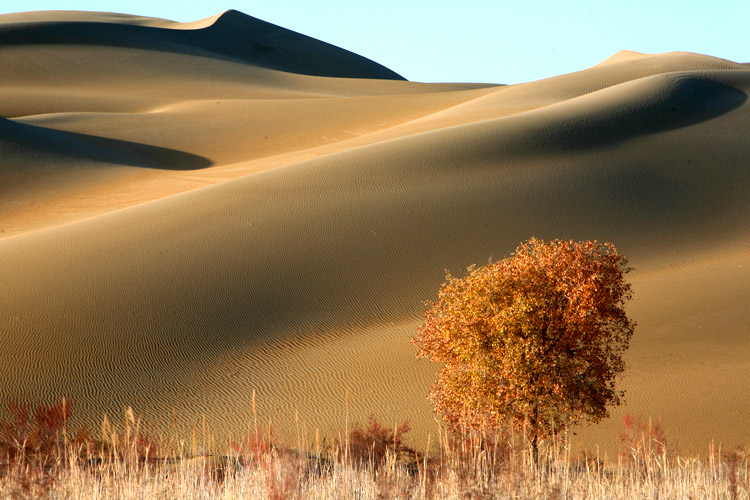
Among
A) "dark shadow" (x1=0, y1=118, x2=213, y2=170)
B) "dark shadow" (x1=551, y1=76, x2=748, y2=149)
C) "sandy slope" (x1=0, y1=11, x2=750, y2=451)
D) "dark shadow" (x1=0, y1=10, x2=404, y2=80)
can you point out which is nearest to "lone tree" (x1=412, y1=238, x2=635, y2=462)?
"sandy slope" (x1=0, y1=11, x2=750, y2=451)

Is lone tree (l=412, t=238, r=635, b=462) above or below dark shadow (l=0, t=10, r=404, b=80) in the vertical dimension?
below

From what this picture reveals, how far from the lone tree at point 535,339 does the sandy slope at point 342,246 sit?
8.73 ft

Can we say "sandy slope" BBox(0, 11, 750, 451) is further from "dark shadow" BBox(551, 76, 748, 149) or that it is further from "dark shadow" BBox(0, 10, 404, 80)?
"dark shadow" BBox(0, 10, 404, 80)

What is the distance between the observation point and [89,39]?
247ft

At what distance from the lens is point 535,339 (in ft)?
32.4

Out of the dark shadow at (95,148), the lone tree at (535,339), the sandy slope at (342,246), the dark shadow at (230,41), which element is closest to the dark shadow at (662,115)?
the sandy slope at (342,246)

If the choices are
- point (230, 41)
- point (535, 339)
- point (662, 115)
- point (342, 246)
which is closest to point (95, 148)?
point (342, 246)

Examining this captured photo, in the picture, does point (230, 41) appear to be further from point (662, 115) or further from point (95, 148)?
point (662, 115)

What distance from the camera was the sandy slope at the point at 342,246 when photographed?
14.1m

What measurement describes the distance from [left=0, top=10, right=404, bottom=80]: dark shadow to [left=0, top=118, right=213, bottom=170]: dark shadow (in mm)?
38268

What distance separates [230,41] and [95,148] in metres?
56.1

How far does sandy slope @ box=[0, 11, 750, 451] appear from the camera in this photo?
1412cm

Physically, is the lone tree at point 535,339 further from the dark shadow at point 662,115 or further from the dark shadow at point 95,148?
the dark shadow at point 95,148

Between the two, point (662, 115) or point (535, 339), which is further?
point (662, 115)
